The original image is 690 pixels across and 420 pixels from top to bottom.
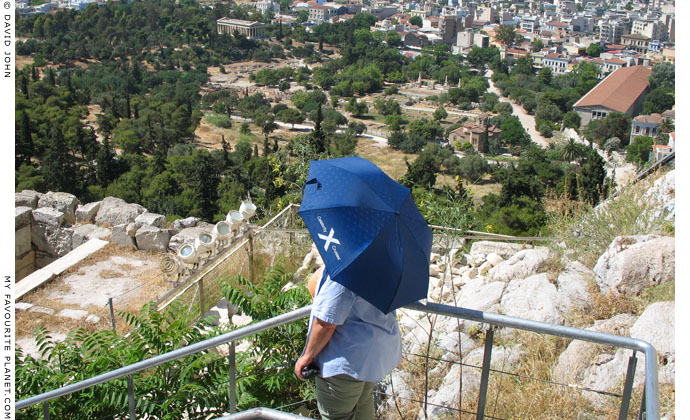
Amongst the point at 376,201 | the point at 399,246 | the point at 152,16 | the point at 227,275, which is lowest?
the point at 227,275

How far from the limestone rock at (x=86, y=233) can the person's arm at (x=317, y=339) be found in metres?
6.21

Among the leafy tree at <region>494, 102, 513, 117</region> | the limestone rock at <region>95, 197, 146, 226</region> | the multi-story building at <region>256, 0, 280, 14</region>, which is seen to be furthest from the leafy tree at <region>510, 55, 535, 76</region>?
the limestone rock at <region>95, 197, 146, 226</region>

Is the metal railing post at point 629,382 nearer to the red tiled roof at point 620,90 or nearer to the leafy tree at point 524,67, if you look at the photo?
the red tiled roof at point 620,90

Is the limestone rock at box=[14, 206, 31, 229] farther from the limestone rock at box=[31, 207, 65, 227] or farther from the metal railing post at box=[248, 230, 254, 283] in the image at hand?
the metal railing post at box=[248, 230, 254, 283]

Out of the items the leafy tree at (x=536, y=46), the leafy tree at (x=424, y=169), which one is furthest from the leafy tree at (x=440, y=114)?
the leafy tree at (x=536, y=46)

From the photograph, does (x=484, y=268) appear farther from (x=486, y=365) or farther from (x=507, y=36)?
(x=507, y=36)

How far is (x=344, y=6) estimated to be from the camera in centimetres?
11700

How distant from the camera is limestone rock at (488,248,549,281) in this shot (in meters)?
4.66

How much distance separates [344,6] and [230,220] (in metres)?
117

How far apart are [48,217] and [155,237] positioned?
1.71m

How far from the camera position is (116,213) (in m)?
7.95
